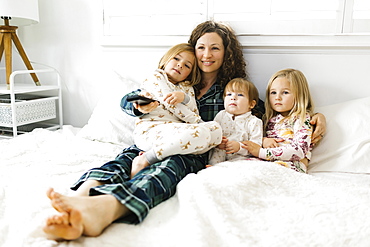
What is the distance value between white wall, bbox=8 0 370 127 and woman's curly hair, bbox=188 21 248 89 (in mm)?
116

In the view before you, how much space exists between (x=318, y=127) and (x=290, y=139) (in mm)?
136

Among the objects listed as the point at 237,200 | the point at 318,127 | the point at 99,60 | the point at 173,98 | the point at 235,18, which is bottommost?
the point at 237,200

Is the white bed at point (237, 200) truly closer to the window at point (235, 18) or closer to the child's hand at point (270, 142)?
the child's hand at point (270, 142)

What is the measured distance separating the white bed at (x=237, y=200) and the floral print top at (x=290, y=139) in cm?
12

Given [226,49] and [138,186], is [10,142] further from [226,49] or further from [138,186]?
[226,49]

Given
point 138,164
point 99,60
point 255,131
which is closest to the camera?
point 138,164

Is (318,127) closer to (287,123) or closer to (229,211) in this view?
(287,123)

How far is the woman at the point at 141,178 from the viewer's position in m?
0.89

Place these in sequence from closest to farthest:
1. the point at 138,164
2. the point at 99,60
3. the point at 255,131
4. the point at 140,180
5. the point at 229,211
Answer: the point at 229,211, the point at 140,180, the point at 138,164, the point at 255,131, the point at 99,60

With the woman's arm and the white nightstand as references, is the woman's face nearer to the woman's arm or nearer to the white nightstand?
the woman's arm

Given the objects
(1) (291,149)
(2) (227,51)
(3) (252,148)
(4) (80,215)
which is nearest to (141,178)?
(4) (80,215)

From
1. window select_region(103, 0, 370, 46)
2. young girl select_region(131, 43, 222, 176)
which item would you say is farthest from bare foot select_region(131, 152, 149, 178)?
window select_region(103, 0, 370, 46)

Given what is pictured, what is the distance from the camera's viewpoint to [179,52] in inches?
67.7

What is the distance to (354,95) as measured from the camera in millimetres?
1774
